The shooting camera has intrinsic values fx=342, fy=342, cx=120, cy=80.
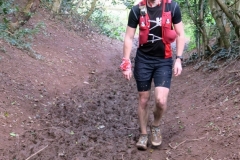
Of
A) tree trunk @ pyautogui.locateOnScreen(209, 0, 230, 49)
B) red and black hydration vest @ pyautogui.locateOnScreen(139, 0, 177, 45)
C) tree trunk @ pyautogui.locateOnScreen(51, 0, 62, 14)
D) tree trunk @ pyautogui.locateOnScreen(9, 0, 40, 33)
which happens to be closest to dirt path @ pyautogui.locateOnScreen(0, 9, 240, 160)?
tree trunk @ pyautogui.locateOnScreen(9, 0, 40, 33)

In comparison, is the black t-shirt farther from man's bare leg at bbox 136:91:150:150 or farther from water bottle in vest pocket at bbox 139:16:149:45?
man's bare leg at bbox 136:91:150:150

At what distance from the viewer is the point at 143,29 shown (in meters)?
4.57

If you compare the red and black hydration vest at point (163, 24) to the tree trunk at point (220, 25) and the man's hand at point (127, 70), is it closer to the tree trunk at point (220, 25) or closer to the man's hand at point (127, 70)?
the man's hand at point (127, 70)

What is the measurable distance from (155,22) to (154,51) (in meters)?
0.40

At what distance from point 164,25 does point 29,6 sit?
20.0ft

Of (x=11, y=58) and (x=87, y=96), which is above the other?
(x=11, y=58)

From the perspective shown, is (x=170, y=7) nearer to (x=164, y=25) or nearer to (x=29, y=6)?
(x=164, y=25)

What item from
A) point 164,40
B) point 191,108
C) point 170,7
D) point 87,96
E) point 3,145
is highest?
point 170,7

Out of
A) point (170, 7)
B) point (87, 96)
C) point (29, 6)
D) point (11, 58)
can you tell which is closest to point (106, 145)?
point (170, 7)

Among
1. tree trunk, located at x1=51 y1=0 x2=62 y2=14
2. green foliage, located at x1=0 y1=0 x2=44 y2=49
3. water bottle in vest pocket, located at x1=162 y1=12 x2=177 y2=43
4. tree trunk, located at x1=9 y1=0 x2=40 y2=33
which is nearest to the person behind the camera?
water bottle in vest pocket, located at x1=162 y1=12 x2=177 y2=43

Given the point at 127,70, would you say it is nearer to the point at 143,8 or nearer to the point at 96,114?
the point at 143,8

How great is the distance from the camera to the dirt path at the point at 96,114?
15.3 feet

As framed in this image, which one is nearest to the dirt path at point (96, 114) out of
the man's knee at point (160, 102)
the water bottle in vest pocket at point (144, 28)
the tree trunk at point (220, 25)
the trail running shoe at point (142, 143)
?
the trail running shoe at point (142, 143)

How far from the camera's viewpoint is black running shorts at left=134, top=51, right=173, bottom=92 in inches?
185
